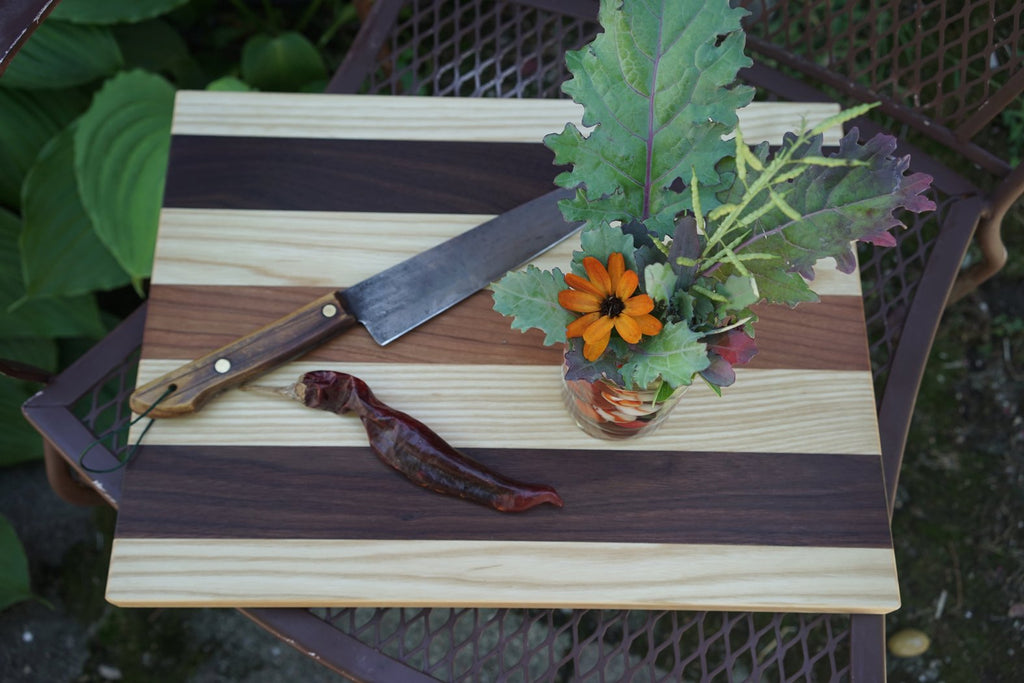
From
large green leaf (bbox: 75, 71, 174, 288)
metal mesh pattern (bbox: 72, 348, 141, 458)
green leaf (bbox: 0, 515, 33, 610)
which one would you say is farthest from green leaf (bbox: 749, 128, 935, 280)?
green leaf (bbox: 0, 515, 33, 610)

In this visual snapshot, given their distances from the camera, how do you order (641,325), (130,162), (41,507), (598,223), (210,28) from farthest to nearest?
1. (210,28)
2. (41,507)
3. (130,162)
4. (598,223)
5. (641,325)

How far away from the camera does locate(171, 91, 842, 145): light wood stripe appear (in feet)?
3.54

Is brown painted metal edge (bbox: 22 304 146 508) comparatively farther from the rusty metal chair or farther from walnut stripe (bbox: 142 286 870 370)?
walnut stripe (bbox: 142 286 870 370)

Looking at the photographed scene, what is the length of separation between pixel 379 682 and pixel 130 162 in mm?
983

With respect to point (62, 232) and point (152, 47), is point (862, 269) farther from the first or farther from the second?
point (152, 47)

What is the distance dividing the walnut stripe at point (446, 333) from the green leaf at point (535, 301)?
28 cm

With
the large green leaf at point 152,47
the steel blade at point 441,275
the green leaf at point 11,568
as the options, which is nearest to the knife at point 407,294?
the steel blade at point 441,275

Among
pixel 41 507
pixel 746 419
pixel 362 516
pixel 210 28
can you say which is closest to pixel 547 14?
pixel 746 419

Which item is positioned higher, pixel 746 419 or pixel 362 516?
pixel 746 419

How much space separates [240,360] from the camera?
36.7 inches

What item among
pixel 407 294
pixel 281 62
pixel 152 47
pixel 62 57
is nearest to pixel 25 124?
pixel 62 57

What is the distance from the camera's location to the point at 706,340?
663mm

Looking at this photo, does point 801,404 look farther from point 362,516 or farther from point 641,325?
point 362,516

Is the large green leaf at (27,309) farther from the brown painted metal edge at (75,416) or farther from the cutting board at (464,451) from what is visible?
the cutting board at (464,451)
